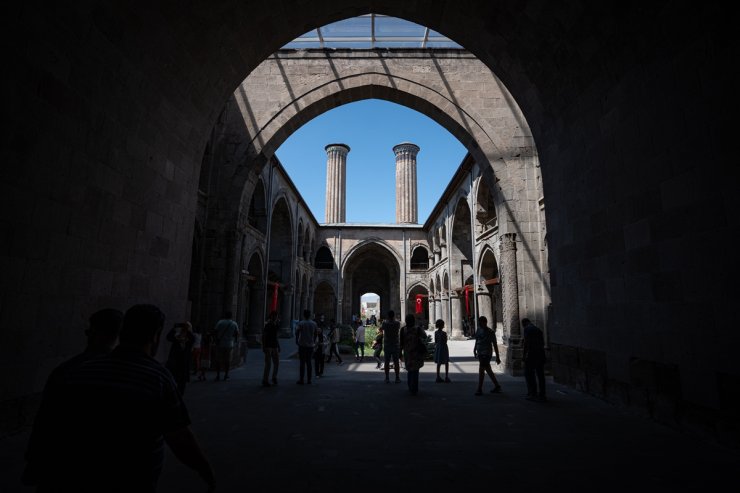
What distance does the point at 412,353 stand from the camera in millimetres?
6160

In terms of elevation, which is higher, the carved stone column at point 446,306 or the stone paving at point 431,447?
the carved stone column at point 446,306

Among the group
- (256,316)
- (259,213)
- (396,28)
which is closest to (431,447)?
(396,28)

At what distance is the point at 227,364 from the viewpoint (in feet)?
23.9

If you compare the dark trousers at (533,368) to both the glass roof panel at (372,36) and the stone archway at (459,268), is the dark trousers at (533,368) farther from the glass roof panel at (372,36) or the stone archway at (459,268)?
the stone archway at (459,268)

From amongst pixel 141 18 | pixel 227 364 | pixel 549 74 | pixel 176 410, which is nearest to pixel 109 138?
pixel 141 18

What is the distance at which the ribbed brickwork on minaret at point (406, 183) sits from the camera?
35.1 m

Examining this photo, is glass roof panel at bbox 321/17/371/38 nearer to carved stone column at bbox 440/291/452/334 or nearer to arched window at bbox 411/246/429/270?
carved stone column at bbox 440/291/452/334

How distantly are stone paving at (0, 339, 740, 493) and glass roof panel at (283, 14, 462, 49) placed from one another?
30.1 feet

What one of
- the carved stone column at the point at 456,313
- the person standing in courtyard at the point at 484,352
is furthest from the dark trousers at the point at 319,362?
the carved stone column at the point at 456,313

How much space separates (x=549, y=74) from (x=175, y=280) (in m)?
6.25

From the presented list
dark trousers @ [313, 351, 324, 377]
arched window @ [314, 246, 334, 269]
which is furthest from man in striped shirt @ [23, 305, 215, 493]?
arched window @ [314, 246, 334, 269]

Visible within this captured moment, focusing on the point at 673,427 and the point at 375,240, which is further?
the point at 375,240

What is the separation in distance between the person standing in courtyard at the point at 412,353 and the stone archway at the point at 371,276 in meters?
22.8

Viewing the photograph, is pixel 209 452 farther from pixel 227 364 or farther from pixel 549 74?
pixel 549 74
